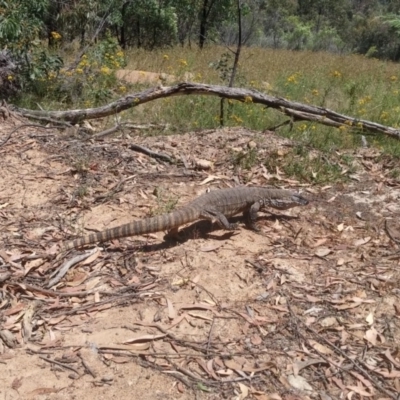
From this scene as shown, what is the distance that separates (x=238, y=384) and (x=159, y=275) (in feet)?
4.16

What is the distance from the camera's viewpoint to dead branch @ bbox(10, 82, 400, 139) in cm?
744

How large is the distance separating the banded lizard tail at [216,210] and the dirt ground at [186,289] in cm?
15

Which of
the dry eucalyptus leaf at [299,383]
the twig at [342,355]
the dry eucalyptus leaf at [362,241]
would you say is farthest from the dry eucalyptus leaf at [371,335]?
the dry eucalyptus leaf at [362,241]

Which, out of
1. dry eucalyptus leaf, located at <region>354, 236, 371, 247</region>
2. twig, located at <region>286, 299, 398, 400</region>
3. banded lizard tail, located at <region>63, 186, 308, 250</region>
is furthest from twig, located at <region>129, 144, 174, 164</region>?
twig, located at <region>286, 299, 398, 400</region>

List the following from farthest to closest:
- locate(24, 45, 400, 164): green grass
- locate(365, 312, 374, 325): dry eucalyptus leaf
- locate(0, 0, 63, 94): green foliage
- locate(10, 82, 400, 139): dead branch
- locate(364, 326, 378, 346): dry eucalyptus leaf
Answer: locate(0, 0, 63, 94): green foliage, locate(24, 45, 400, 164): green grass, locate(10, 82, 400, 139): dead branch, locate(365, 312, 374, 325): dry eucalyptus leaf, locate(364, 326, 378, 346): dry eucalyptus leaf

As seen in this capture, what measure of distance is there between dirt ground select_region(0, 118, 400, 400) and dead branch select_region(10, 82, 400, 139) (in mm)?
1357

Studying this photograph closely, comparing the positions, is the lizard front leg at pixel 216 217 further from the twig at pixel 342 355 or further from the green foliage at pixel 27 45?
the green foliage at pixel 27 45

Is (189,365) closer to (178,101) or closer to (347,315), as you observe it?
(347,315)

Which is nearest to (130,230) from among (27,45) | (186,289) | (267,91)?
(186,289)

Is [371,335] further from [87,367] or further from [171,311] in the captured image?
[87,367]

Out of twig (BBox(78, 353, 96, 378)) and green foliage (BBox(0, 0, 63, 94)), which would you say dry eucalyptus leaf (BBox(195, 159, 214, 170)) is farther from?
green foliage (BBox(0, 0, 63, 94))

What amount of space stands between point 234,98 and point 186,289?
4275 mm

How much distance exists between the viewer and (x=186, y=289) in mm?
4070

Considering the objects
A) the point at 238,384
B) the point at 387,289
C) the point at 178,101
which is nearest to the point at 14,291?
the point at 238,384
